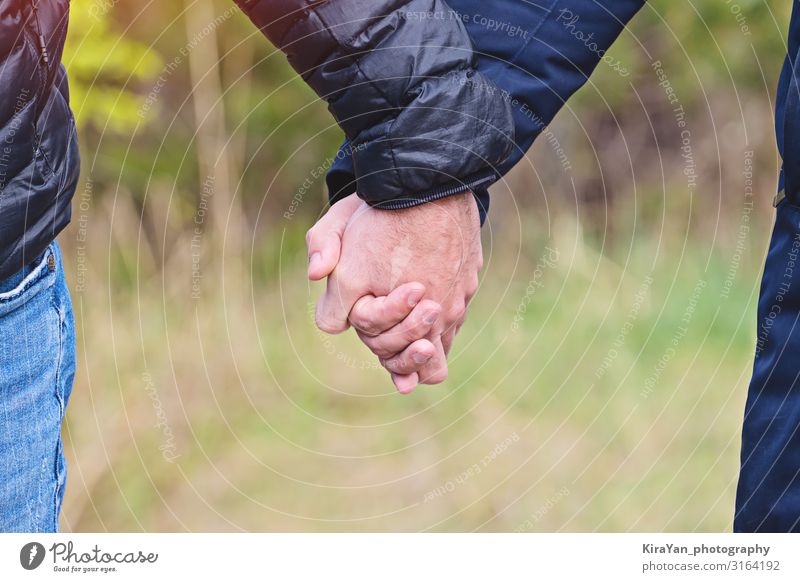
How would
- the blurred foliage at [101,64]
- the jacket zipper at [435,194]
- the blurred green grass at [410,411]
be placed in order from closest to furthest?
the jacket zipper at [435,194], the blurred foliage at [101,64], the blurred green grass at [410,411]

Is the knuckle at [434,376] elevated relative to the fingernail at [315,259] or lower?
lower

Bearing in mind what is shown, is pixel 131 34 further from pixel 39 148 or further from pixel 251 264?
pixel 39 148

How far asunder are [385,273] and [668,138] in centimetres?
253

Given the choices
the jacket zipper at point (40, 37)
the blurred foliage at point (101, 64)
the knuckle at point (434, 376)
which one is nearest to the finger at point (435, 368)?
the knuckle at point (434, 376)

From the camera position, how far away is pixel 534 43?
4.21 ft

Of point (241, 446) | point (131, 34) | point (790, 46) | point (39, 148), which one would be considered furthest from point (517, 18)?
point (241, 446)

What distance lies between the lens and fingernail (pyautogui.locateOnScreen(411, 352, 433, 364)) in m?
1.32

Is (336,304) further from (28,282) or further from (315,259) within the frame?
(28,282)

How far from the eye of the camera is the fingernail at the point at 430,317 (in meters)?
1.27

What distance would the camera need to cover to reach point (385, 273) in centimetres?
126

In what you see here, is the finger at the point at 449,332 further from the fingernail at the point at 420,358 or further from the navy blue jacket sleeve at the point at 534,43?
the navy blue jacket sleeve at the point at 534,43

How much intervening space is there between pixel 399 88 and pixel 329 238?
30 cm

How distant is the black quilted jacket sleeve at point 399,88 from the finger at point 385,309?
0.13m

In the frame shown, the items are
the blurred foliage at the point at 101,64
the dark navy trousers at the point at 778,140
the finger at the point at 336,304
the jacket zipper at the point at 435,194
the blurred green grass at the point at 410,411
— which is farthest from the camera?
the blurred green grass at the point at 410,411
